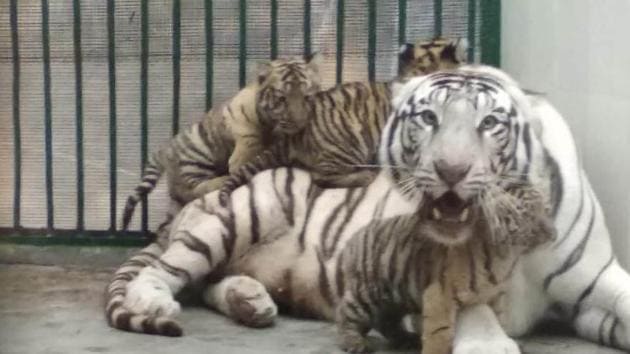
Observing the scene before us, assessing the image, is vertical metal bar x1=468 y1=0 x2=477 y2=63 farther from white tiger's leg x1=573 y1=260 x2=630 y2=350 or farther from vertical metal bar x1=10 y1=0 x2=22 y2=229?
vertical metal bar x1=10 y1=0 x2=22 y2=229

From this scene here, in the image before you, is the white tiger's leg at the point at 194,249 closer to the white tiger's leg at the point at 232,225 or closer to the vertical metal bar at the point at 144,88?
the white tiger's leg at the point at 232,225

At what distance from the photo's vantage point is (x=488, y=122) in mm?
3012

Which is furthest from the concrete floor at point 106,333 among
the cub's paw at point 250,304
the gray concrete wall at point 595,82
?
the gray concrete wall at point 595,82

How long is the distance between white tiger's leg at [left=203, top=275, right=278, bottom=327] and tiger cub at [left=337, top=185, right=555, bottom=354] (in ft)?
0.81

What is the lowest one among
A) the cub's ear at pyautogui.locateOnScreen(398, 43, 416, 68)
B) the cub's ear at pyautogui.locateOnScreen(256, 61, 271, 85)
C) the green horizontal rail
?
the green horizontal rail

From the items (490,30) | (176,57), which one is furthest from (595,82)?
(176,57)

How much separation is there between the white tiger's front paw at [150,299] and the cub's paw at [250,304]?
0.13 metres

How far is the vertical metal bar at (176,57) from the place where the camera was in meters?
3.94

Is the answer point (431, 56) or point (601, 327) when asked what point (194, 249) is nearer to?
point (431, 56)

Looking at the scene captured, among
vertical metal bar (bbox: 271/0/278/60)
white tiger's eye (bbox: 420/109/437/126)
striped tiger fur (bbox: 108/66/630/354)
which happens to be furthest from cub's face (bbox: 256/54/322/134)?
white tiger's eye (bbox: 420/109/437/126)

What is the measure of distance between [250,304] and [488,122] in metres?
0.76

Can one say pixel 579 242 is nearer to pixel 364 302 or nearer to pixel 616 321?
pixel 616 321

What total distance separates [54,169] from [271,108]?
2.09 feet

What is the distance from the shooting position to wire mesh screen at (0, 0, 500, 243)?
12.9ft
